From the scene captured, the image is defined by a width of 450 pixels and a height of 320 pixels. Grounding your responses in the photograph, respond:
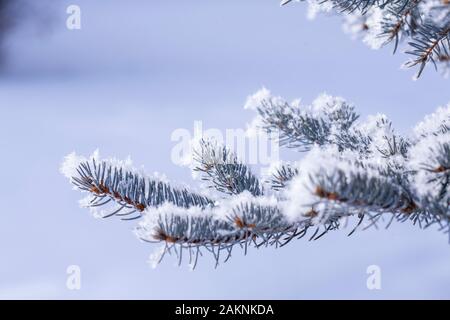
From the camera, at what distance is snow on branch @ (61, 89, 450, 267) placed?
751 mm

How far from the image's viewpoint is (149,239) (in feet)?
2.83

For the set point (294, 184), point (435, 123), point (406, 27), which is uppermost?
point (406, 27)

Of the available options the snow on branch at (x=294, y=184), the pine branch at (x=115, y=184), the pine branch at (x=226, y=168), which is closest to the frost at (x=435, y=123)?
the snow on branch at (x=294, y=184)

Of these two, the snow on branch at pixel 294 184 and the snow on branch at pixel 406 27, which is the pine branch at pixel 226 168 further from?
the snow on branch at pixel 406 27

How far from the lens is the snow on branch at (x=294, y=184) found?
751 mm

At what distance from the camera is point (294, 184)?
73 cm

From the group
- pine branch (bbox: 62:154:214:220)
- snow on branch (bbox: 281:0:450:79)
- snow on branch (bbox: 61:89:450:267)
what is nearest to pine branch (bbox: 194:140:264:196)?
snow on branch (bbox: 61:89:450:267)

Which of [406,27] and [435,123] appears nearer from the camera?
[406,27]

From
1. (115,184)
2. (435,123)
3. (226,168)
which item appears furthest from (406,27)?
(115,184)

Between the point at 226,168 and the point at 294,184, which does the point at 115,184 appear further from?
the point at 294,184
